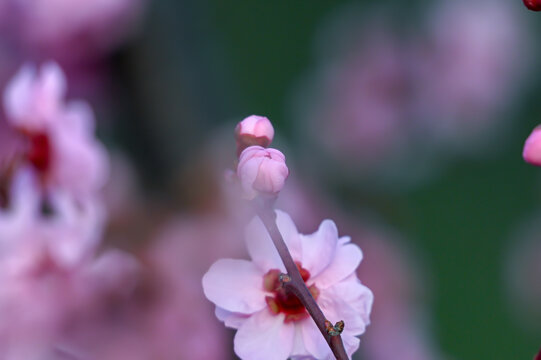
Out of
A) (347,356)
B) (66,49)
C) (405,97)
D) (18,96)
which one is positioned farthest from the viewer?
(405,97)

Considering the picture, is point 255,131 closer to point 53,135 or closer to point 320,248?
point 320,248

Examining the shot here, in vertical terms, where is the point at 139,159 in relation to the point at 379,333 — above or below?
above

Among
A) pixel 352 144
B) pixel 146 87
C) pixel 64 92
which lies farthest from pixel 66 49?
pixel 352 144

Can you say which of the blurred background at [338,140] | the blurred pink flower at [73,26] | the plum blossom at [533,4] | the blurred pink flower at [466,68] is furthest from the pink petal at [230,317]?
the blurred pink flower at [466,68]

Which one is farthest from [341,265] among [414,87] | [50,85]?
[414,87]

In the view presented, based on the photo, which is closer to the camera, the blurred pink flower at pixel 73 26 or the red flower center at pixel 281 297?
the red flower center at pixel 281 297

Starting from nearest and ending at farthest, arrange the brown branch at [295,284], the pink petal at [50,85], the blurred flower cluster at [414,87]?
1. the brown branch at [295,284]
2. the pink petal at [50,85]
3. the blurred flower cluster at [414,87]

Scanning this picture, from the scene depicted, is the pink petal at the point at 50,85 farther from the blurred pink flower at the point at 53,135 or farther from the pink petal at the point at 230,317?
the pink petal at the point at 230,317

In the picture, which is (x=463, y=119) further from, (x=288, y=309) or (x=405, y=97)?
(x=288, y=309)
